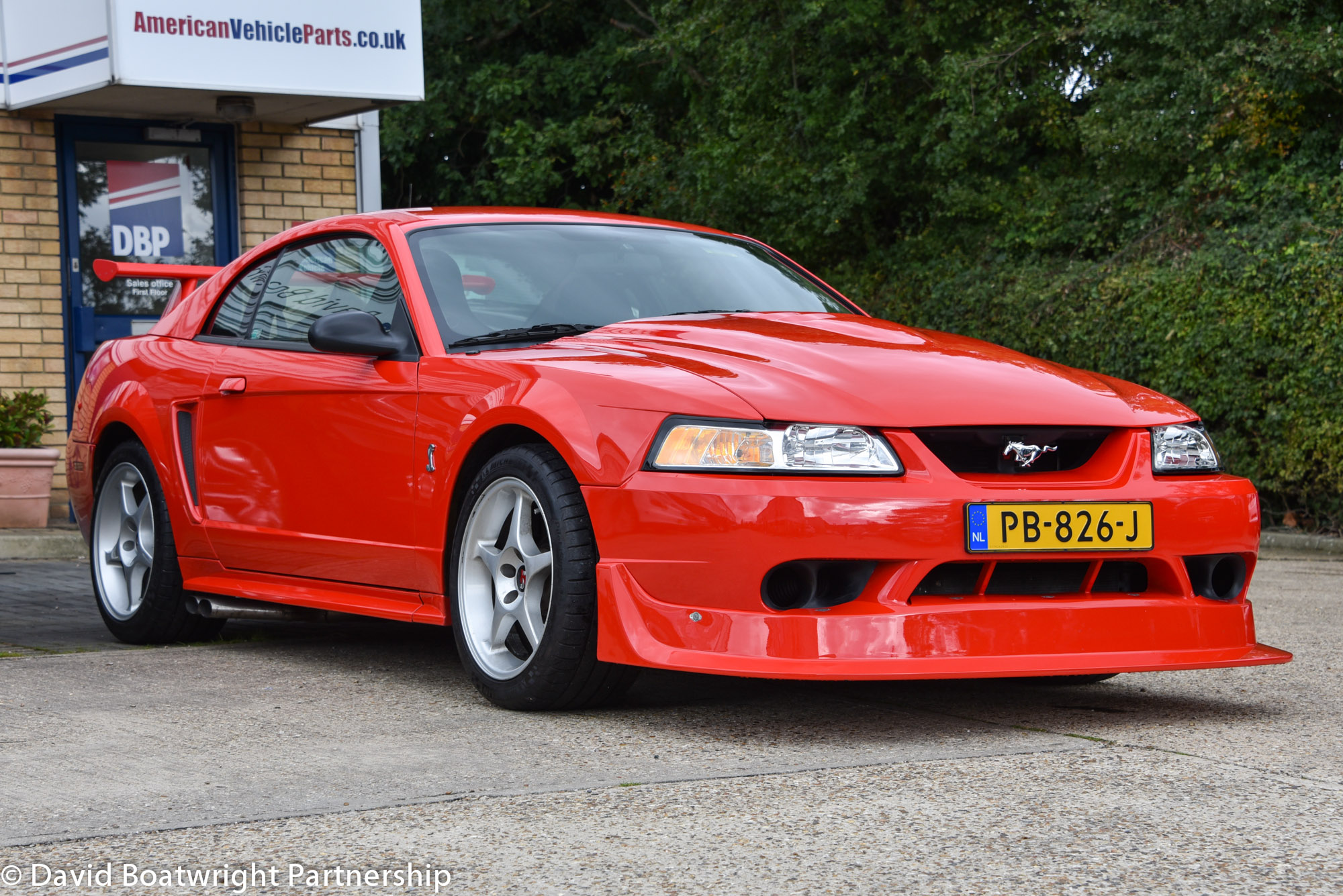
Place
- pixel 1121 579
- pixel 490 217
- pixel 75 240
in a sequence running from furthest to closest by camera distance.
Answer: pixel 75 240
pixel 490 217
pixel 1121 579

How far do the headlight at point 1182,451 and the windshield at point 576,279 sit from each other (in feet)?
4.67

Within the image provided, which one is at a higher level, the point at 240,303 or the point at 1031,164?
the point at 1031,164


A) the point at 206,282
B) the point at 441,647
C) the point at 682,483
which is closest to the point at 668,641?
the point at 682,483

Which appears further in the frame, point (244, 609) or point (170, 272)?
point (170, 272)

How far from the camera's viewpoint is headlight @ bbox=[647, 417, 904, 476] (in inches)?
159

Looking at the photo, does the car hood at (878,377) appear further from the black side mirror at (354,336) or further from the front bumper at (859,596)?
the black side mirror at (354,336)

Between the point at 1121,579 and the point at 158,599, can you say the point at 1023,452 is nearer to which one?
the point at 1121,579

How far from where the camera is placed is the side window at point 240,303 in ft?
19.6

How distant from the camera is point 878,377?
430 centimetres

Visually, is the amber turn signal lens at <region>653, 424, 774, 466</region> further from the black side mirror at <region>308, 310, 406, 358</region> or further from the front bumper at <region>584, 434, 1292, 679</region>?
the black side mirror at <region>308, 310, 406, 358</region>

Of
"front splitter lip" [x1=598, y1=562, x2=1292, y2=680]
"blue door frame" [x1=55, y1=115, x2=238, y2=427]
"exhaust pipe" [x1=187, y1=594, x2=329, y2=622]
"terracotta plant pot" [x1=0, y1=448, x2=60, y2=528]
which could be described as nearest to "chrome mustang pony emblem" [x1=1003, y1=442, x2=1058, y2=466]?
"front splitter lip" [x1=598, y1=562, x2=1292, y2=680]

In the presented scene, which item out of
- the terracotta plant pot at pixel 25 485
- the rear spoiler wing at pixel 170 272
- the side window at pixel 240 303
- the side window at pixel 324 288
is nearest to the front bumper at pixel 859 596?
the side window at pixel 324 288

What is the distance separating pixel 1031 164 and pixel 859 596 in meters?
14.0

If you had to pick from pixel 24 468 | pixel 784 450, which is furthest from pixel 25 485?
pixel 784 450
